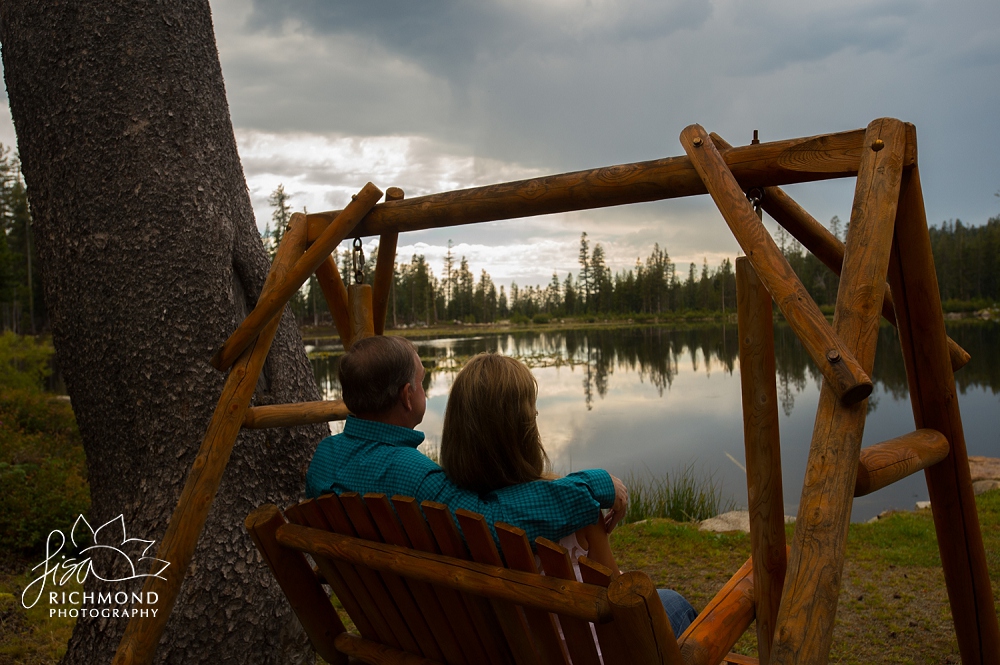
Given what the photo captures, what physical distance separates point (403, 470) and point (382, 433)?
0.15 m

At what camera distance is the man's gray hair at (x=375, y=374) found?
5.89 ft

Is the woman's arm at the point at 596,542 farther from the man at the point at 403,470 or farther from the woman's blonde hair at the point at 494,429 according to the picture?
the woman's blonde hair at the point at 494,429

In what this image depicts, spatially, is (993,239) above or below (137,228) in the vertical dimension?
above

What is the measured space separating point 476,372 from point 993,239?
62.1 meters

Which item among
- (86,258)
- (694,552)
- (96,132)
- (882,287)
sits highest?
(96,132)

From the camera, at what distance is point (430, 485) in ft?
5.27

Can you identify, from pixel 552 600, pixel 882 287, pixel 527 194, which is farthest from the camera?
pixel 527 194

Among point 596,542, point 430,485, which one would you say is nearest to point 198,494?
point 430,485

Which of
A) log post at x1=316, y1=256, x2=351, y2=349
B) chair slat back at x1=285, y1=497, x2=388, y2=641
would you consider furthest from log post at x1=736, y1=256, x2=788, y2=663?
log post at x1=316, y1=256, x2=351, y2=349

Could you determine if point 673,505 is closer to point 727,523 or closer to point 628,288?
point 727,523

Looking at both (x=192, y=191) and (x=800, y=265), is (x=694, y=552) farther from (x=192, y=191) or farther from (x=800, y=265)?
(x=800, y=265)

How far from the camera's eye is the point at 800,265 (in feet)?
146

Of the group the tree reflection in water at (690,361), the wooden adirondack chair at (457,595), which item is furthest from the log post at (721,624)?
the tree reflection in water at (690,361)

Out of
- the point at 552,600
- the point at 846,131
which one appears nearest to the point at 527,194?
the point at 846,131
